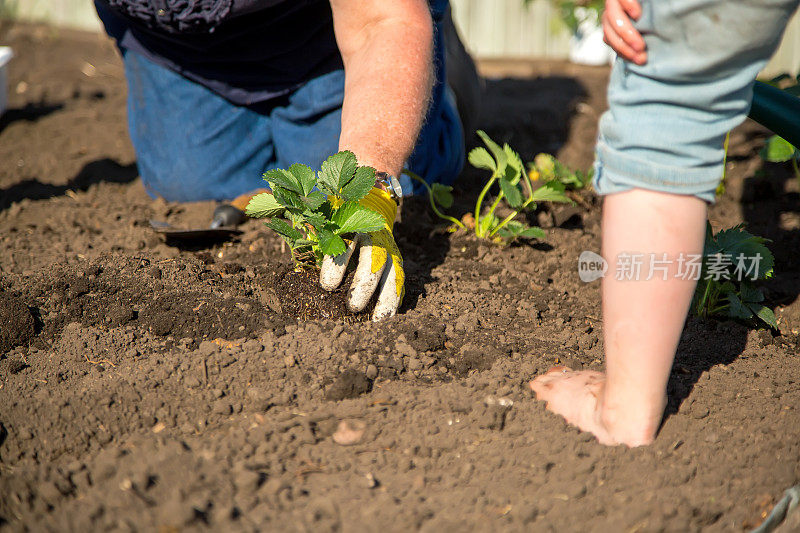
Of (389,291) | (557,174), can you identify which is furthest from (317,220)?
(557,174)

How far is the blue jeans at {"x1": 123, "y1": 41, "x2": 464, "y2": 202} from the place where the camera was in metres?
2.87

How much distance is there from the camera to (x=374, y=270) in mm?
1680

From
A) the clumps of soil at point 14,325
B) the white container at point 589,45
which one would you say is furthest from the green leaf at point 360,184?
the white container at point 589,45

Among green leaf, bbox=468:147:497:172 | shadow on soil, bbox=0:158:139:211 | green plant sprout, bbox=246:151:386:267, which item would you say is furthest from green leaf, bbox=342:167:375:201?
shadow on soil, bbox=0:158:139:211

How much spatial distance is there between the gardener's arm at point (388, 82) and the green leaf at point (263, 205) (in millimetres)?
263

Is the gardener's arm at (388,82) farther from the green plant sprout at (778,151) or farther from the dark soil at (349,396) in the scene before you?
the green plant sprout at (778,151)

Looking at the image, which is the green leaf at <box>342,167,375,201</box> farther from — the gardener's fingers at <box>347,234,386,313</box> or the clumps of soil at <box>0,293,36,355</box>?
the clumps of soil at <box>0,293,36,355</box>

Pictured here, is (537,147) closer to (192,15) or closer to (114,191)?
(192,15)

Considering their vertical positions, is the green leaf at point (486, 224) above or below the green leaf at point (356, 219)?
below

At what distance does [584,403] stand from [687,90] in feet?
2.20

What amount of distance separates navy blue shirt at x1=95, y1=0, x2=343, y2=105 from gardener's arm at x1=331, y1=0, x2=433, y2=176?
1.60 ft

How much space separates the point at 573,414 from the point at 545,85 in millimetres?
3500

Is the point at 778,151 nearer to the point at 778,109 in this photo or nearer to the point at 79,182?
the point at 778,109

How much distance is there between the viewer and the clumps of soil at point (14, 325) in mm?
1771
